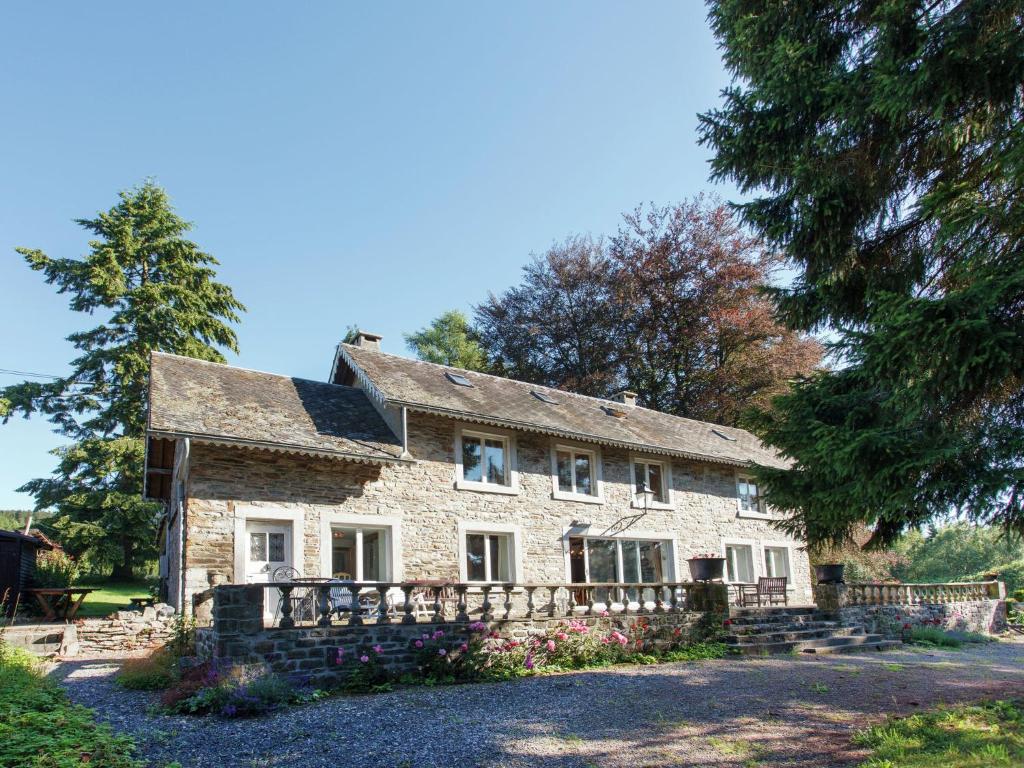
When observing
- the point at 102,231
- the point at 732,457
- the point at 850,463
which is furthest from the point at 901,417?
the point at 102,231

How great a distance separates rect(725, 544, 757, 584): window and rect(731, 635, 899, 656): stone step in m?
5.99

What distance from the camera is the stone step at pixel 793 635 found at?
14094 mm

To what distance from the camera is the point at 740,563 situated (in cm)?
2216

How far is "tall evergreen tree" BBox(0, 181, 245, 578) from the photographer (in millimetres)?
23594

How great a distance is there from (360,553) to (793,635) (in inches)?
356

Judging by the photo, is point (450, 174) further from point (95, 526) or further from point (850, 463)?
point (95, 526)

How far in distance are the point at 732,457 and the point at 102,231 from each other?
78.8 ft

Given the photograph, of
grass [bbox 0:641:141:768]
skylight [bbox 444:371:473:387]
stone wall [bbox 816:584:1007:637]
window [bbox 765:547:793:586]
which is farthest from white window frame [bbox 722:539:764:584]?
grass [bbox 0:641:141:768]

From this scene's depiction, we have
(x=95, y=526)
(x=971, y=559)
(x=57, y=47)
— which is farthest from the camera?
(x=971, y=559)

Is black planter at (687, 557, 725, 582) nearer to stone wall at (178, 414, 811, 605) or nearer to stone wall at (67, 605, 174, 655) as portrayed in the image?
stone wall at (178, 414, 811, 605)

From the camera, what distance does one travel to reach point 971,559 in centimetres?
4112

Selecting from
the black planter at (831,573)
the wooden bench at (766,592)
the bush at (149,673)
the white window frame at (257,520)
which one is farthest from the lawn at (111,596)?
the black planter at (831,573)

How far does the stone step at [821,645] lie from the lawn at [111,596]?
49.1 ft

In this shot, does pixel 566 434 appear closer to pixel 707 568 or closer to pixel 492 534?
pixel 492 534
